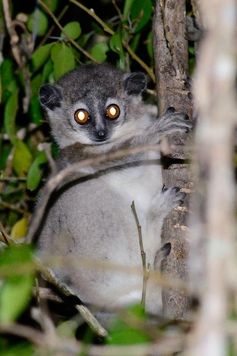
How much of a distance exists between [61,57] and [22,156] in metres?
0.98

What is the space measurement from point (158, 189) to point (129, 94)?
1077 millimetres

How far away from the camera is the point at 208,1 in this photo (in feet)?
5.43

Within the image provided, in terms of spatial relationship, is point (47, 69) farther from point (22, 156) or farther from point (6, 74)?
point (22, 156)

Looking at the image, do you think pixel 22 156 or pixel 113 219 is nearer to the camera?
pixel 113 219

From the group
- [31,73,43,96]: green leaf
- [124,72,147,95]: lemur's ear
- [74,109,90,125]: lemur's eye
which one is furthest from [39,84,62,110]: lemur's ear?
[124,72,147,95]: lemur's ear

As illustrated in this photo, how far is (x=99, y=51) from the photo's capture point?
6008 millimetres

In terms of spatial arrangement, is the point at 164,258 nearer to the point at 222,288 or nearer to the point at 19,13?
the point at 222,288

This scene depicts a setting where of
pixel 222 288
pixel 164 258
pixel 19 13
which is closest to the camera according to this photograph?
pixel 222 288

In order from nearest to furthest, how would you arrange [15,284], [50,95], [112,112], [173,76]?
[15,284] < [173,76] < [112,112] < [50,95]

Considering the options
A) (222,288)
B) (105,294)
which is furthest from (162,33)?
(222,288)

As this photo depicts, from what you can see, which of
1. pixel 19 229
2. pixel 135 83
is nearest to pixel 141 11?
pixel 135 83

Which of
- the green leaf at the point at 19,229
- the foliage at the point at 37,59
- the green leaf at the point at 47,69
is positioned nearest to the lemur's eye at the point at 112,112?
the foliage at the point at 37,59

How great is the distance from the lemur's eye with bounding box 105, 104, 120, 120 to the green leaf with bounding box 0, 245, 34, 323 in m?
3.35

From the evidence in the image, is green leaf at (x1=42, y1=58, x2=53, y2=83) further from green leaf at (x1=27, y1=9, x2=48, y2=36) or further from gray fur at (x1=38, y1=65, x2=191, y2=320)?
gray fur at (x1=38, y1=65, x2=191, y2=320)
